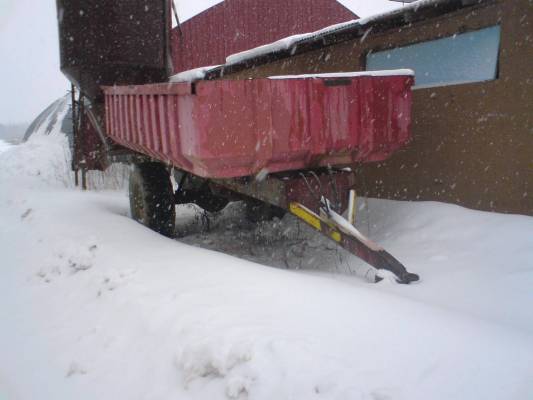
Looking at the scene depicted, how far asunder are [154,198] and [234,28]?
11.4 m

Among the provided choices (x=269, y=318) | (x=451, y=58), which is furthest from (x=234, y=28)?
(x=269, y=318)

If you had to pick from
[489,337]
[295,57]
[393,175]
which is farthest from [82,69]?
[489,337]

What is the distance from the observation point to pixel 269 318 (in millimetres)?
2412

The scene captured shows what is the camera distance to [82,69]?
6578mm

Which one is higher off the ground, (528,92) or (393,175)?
(528,92)

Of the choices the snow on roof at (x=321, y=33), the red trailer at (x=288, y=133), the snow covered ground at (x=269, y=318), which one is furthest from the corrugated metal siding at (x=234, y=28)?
the snow covered ground at (x=269, y=318)

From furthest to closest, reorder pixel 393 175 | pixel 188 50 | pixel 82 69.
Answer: pixel 188 50 < pixel 82 69 < pixel 393 175

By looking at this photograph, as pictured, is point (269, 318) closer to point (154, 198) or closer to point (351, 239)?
point (351, 239)

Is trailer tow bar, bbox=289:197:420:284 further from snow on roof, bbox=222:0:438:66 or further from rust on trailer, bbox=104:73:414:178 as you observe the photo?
snow on roof, bbox=222:0:438:66

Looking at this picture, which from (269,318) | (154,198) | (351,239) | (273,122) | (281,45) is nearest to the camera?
(269,318)

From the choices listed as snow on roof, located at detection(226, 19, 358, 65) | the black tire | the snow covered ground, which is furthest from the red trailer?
snow on roof, located at detection(226, 19, 358, 65)

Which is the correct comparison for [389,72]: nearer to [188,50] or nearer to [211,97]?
[211,97]

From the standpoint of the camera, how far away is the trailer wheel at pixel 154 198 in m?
5.41

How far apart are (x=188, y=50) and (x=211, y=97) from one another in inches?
491
